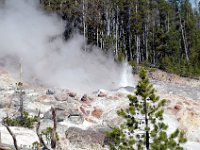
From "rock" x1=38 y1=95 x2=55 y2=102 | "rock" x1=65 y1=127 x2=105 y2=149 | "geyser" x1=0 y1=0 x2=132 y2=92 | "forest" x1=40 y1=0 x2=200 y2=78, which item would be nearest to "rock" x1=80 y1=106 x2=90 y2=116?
"rock" x1=38 y1=95 x2=55 y2=102

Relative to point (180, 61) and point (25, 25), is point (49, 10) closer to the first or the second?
point (25, 25)

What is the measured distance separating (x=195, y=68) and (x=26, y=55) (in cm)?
1747

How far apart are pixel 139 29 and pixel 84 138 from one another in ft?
122

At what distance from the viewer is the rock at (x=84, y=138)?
1073 inches

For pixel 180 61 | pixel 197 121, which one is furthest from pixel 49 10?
pixel 197 121

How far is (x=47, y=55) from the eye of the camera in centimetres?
4909

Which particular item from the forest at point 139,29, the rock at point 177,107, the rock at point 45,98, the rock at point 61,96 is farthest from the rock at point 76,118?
the forest at point 139,29

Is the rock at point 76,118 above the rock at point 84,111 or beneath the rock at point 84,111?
beneath

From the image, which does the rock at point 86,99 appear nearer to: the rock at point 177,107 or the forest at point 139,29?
the rock at point 177,107

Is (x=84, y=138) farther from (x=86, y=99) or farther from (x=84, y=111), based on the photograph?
(x=86, y=99)

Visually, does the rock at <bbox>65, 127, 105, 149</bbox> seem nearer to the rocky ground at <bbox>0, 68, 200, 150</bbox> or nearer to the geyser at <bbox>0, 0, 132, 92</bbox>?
the rocky ground at <bbox>0, 68, 200, 150</bbox>

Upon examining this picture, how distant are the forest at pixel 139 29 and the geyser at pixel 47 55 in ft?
6.39

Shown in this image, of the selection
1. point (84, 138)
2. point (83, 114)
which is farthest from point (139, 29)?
point (84, 138)

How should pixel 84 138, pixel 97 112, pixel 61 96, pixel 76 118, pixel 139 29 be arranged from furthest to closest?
pixel 139 29 → pixel 61 96 → pixel 97 112 → pixel 76 118 → pixel 84 138
